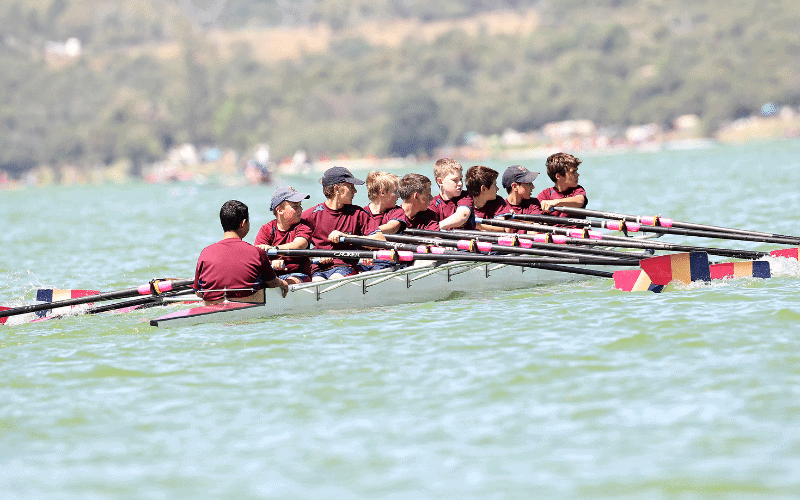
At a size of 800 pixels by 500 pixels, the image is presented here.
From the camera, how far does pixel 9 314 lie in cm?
1245

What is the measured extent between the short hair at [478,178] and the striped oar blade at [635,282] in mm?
2849

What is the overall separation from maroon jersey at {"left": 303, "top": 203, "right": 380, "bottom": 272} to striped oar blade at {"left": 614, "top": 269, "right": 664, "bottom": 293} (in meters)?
2.96

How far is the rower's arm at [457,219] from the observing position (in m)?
14.9

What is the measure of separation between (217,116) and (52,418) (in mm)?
164622

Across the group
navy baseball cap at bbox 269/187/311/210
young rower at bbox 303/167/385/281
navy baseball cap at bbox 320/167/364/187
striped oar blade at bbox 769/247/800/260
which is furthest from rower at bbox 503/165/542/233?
navy baseball cap at bbox 269/187/311/210

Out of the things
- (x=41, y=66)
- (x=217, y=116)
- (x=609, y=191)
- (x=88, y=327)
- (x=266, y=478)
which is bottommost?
(x=266, y=478)

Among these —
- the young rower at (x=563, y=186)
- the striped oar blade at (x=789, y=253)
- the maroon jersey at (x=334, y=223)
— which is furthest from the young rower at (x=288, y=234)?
the striped oar blade at (x=789, y=253)

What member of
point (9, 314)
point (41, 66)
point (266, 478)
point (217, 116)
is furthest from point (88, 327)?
point (41, 66)

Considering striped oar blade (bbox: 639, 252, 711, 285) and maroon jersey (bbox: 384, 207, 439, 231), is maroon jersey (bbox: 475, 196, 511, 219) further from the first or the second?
striped oar blade (bbox: 639, 252, 711, 285)

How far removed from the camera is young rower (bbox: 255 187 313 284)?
13.1 meters

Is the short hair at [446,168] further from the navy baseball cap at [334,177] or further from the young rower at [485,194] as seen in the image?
the navy baseball cap at [334,177]

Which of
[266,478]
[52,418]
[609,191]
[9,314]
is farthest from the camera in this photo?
[609,191]

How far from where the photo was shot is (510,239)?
46.3ft

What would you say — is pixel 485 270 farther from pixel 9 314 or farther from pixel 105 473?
pixel 105 473
